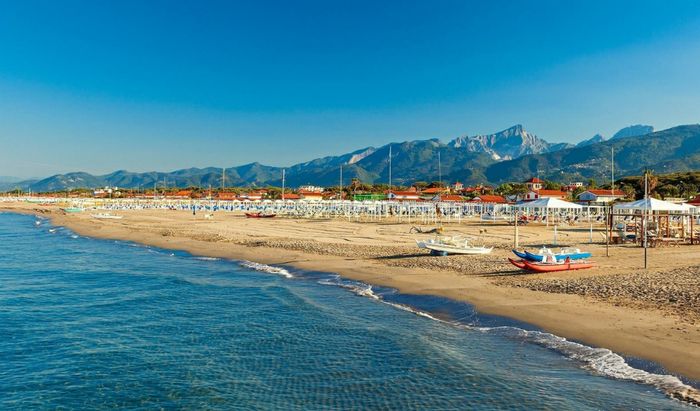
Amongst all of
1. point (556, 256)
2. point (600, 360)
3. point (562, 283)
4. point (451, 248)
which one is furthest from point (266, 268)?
point (600, 360)

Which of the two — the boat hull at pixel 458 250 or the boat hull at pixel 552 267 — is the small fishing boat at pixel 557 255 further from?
the boat hull at pixel 458 250

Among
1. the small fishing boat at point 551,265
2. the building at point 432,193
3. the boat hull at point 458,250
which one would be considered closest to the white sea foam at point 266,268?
the boat hull at point 458,250

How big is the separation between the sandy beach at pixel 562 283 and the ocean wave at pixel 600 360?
415 mm

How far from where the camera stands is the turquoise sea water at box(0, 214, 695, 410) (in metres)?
8.91

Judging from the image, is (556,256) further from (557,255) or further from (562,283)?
(562,283)

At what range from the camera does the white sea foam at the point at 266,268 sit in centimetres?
2220

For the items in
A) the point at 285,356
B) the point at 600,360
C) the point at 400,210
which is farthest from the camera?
the point at 400,210

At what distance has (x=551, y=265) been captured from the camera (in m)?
19.0

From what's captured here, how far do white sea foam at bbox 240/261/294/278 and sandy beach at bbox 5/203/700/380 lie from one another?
86 centimetres

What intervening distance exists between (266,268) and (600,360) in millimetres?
16334

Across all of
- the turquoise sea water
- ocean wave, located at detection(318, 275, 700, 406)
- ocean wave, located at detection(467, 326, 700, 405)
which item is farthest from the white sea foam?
ocean wave, located at detection(467, 326, 700, 405)

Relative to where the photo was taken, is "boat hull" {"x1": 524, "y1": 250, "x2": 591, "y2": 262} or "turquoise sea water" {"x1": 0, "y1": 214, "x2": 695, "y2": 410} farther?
"boat hull" {"x1": 524, "y1": 250, "x2": 591, "y2": 262}

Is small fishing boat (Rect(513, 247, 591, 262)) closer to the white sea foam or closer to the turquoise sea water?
the turquoise sea water

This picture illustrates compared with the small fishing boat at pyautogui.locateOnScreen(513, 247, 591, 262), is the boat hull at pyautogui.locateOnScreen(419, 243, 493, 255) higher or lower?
lower
